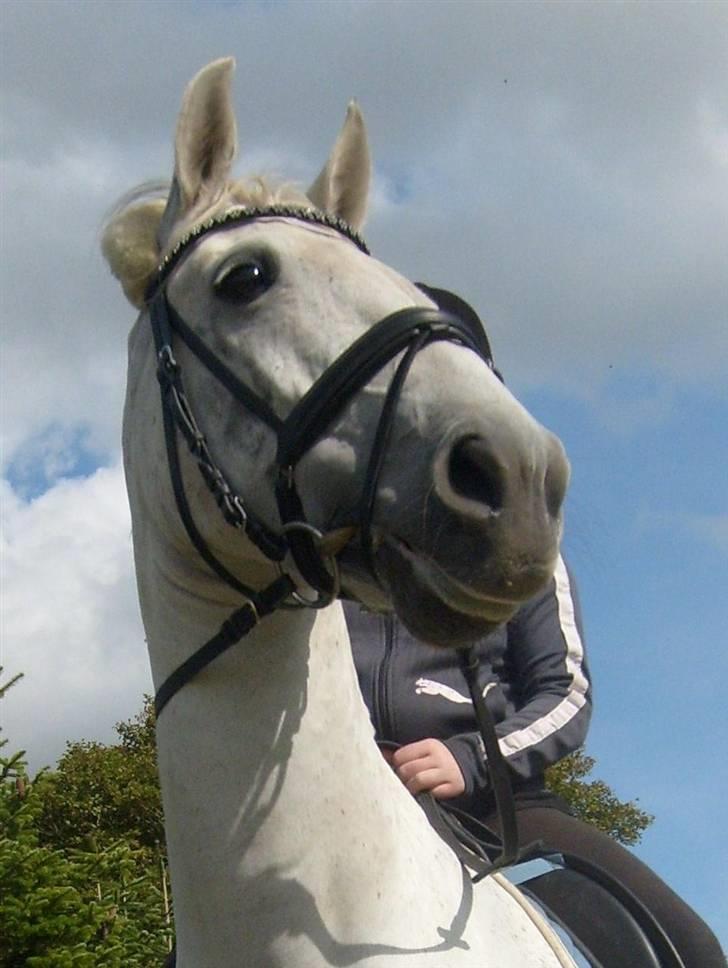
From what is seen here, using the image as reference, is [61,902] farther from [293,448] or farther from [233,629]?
[293,448]

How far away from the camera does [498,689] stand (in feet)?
12.8

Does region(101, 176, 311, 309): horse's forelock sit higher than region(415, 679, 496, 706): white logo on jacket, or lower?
higher

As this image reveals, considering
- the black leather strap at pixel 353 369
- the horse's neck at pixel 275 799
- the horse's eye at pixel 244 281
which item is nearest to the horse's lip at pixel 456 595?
the black leather strap at pixel 353 369

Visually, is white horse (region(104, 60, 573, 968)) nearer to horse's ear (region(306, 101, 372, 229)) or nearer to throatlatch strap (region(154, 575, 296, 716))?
throatlatch strap (region(154, 575, 296, 716))

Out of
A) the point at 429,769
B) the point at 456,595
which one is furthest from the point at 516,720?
the point at 456,595

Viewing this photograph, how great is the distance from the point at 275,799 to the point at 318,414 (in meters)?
0.85

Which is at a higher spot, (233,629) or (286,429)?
(286,429)

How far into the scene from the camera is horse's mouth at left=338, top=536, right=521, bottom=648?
2.56m

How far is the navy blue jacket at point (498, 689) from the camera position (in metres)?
3.71

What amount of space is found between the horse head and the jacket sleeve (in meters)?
0.99

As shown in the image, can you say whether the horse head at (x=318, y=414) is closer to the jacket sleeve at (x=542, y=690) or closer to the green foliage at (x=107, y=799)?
the jacket sleeve at (x=542, y=690)

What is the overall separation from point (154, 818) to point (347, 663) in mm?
28921

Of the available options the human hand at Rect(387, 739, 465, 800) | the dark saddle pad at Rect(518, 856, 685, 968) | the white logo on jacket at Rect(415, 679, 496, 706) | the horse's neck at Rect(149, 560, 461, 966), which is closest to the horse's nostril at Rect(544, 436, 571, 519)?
the horse's neck at Rect(149, 560, 461, 966)

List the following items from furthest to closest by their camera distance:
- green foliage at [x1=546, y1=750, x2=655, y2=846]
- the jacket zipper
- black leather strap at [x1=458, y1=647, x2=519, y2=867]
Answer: green foliage at [x1=546, y1=750, x2=655, y2=846]
the jacket zipper
black leather strap at [x1=458, y1=647, x2=519, y2=867]
